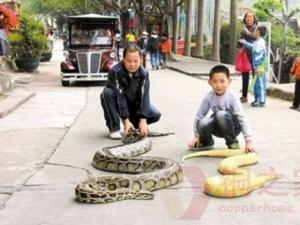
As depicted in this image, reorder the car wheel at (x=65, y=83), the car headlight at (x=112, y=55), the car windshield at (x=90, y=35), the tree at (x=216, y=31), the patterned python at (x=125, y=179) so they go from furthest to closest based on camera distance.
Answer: the tree at (x=216, y=31) → the car windshield at (x=90, y=35) → the car headlight at (x=112, y=55) → the car wheel at (x=65, y=83) → the patterned python at (x=125, y=179)

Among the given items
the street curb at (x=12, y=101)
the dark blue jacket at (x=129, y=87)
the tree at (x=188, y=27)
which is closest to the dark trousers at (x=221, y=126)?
the dark blue jacket at (x=129, y=87)

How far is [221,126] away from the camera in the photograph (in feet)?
23.3

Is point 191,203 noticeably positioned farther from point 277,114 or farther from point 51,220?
point 277,114

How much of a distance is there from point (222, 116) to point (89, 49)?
12907 mm

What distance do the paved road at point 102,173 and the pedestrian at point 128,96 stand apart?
1.19 feet

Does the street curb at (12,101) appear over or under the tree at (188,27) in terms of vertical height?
under

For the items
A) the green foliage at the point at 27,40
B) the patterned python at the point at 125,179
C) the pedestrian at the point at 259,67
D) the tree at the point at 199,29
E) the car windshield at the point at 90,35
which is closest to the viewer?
the patterned python at the point at 125,179

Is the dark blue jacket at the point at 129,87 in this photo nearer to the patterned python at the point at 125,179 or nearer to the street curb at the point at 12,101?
the patterned python at the point at 125,179

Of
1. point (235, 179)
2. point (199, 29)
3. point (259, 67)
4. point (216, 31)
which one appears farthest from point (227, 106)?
point (199, 29)

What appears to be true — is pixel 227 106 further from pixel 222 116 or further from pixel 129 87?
pixel 129 87

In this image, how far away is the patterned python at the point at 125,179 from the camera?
5.27 m

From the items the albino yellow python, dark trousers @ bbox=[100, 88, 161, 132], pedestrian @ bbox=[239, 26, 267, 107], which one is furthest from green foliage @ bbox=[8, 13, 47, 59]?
the albino yellow python

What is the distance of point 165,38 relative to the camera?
3041 cm

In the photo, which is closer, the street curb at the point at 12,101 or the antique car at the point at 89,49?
the street curb at the point at 12,101
